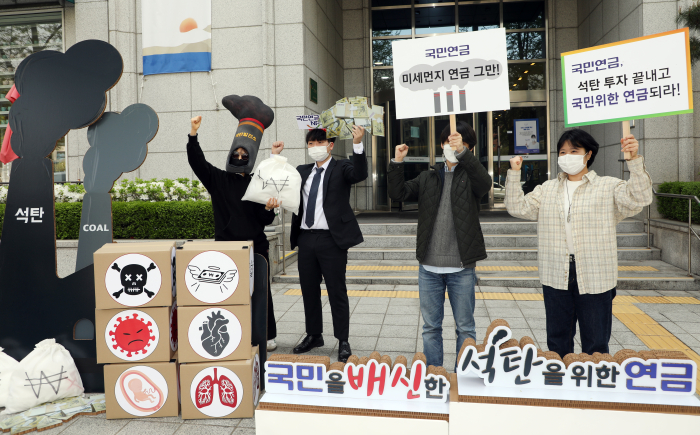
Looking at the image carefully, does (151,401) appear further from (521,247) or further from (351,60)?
(351,60)

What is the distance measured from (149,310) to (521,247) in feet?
22.0

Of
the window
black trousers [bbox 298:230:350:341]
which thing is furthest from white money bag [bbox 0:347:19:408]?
the window

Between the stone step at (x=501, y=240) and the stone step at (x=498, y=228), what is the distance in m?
0.26

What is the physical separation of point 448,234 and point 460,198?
0.86 ft

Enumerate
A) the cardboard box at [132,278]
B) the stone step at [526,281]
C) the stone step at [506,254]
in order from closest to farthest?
the cardboard box at [132,278]
the stone step at [526,281]
the stone step at [506,254]

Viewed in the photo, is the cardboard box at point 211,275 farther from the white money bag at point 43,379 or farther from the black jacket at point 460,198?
the black jacket at point 460,198

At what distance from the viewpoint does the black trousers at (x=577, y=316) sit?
2.88 meters

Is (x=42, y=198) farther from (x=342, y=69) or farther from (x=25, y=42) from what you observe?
(x=342, y=69)

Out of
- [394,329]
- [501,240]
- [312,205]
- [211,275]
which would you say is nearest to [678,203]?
[501,240]

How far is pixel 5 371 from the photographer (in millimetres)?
3293

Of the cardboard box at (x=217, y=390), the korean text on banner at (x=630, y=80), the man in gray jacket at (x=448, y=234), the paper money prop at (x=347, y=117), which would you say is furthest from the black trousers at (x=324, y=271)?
the korean text on banner at (x=630, y=80)

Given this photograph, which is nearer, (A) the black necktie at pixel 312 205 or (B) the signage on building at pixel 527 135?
(A) the black necktie at pixel 312 205

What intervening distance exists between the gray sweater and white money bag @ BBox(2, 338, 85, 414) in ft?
8.71

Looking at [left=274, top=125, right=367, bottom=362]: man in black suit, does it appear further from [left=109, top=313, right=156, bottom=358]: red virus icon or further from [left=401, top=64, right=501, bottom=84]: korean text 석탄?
[left=109, top=313, right=156, bottom=358]: red virus icon
